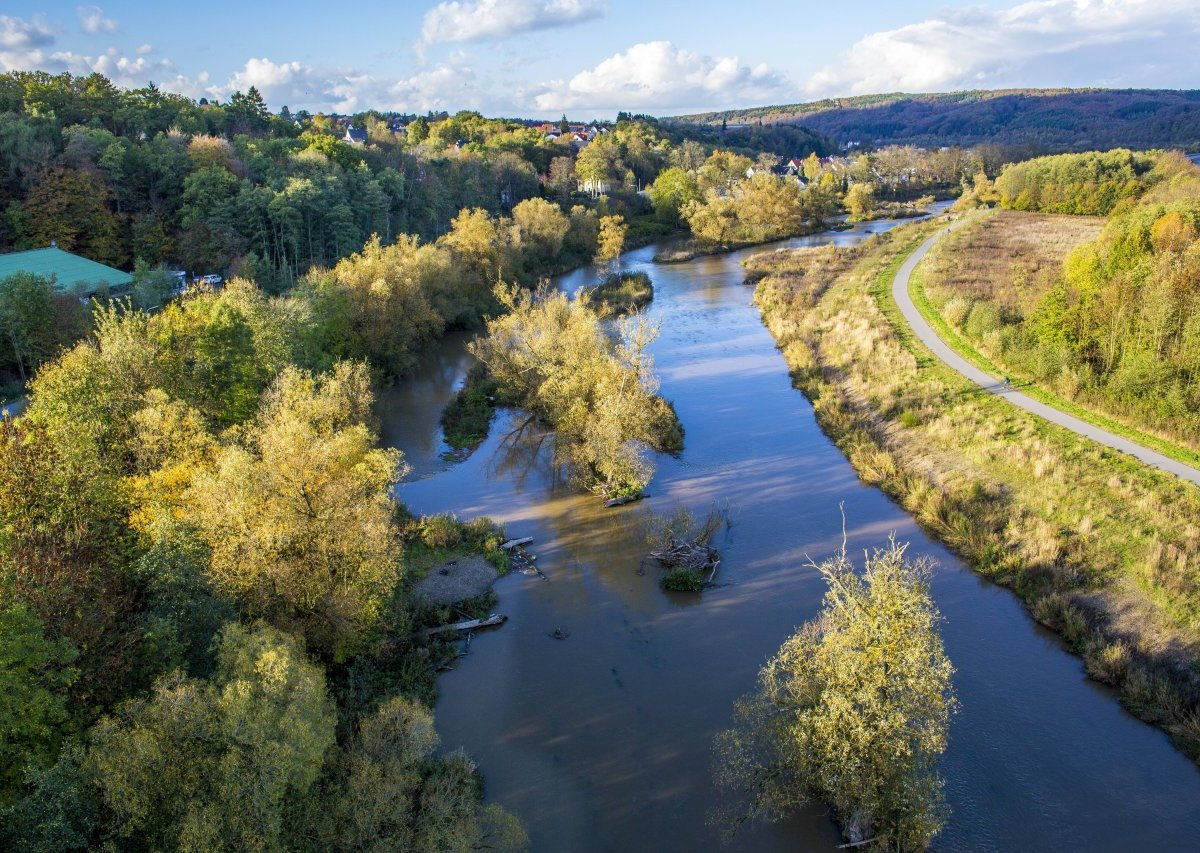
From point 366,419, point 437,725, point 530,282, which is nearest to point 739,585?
point 437,725

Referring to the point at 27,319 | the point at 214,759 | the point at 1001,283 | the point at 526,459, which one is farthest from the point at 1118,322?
the point at 27,319

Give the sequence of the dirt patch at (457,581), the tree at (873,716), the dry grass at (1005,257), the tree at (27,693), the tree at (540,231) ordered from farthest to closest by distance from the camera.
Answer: the tree at (540,231) → the dry grass at (1005,257) → the dirt patch at (457,581) → the tree at (873,716) → the tree at (27,693)

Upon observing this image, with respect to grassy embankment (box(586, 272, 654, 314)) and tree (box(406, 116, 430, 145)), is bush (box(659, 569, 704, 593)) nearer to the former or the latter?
grassy embankment (box(586, 272, 654, 314))

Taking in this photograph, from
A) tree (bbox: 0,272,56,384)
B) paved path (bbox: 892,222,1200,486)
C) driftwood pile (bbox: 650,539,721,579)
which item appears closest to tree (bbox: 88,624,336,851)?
driftwood pile (bbox: 650,539,721,579)

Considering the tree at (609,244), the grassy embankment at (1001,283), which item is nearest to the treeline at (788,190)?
the tree at (609,244)

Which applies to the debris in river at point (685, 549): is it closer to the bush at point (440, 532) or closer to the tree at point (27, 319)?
the bush at point (440, 532)

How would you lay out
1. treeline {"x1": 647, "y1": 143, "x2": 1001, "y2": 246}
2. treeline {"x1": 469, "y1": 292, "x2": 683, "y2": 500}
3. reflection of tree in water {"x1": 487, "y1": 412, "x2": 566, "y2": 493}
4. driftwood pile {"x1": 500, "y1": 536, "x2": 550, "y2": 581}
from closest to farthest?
driftwood pile {"x1": 500, "y1": 536, "x2": 550, "y2": 581} < treeline {"x1": 469, "y1": 292, "x2": 683, "y2": 500} < reflection of tree in water {"x1": 487, "y1": 412, "x2": 566, "y2": 493} < treeline {"x1": 647, "y1": 143, "x2": 1001, "y2": 246}
